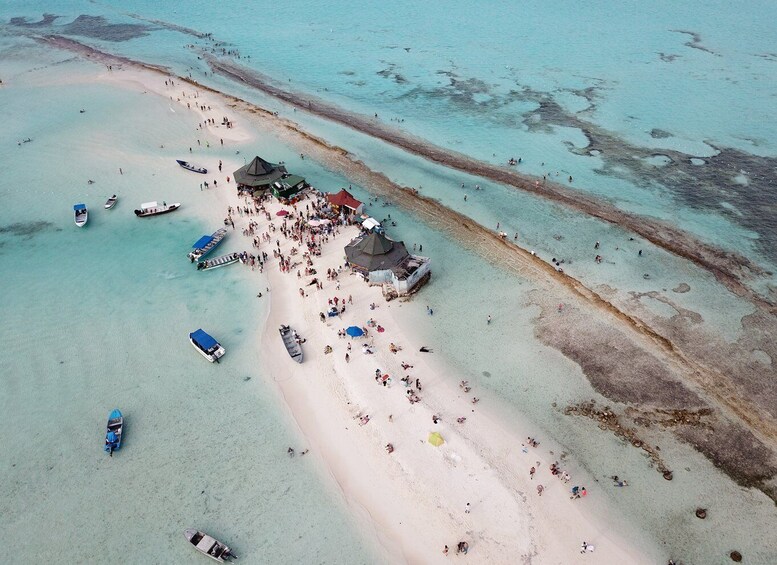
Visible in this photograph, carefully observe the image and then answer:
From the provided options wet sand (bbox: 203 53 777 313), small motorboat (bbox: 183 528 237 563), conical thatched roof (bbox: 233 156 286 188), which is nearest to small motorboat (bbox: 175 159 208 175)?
conical thatched roof (bbox: 233 156 286 188)

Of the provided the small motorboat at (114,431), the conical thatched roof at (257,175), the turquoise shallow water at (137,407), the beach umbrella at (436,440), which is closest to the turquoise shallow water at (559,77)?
the conical thatched roof at (257,175)

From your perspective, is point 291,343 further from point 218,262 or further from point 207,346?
point 218,262

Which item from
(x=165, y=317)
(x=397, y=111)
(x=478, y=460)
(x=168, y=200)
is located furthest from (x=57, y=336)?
(x=397, y=111)

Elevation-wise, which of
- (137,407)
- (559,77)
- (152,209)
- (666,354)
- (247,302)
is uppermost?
(559,77)

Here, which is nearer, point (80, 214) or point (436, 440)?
point (436, 440)

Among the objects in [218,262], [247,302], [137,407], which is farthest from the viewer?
[218,262]

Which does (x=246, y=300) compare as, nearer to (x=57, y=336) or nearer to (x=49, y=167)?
(x=57, y=336)

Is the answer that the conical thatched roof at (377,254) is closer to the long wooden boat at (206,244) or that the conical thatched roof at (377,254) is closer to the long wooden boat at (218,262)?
the long wooden boat at (218,262)

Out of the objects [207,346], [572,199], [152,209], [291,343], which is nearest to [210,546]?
[207,346]

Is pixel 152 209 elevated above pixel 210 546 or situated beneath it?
elevated above
